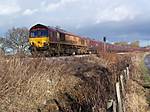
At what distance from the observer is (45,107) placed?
1280cm

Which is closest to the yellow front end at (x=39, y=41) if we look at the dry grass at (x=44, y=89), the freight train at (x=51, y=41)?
the freight train at (x=51, y=41)

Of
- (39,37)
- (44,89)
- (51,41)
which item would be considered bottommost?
(44,89)

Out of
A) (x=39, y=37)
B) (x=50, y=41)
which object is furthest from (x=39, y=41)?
A: (x=50, y=41)

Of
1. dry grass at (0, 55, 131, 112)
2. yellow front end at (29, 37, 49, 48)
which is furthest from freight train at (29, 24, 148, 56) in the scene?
dry grass at (0, 55, 131, 112)

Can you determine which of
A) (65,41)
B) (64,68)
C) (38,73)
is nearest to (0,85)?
(38,73)

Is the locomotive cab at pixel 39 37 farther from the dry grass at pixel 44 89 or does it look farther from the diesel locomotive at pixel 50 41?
→ the dry grass at pixel 44 89

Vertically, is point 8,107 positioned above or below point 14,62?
below

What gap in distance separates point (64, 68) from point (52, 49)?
1835 cm

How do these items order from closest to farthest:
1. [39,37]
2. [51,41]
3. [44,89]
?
[44,89] → [51,41] → [39,37]

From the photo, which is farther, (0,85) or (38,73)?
(38,73)

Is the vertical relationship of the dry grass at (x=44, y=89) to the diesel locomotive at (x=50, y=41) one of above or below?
below

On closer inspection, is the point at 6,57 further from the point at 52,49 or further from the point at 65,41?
the point at 65,41

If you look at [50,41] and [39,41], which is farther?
[39,41]

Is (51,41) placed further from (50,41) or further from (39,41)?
(39,41)
